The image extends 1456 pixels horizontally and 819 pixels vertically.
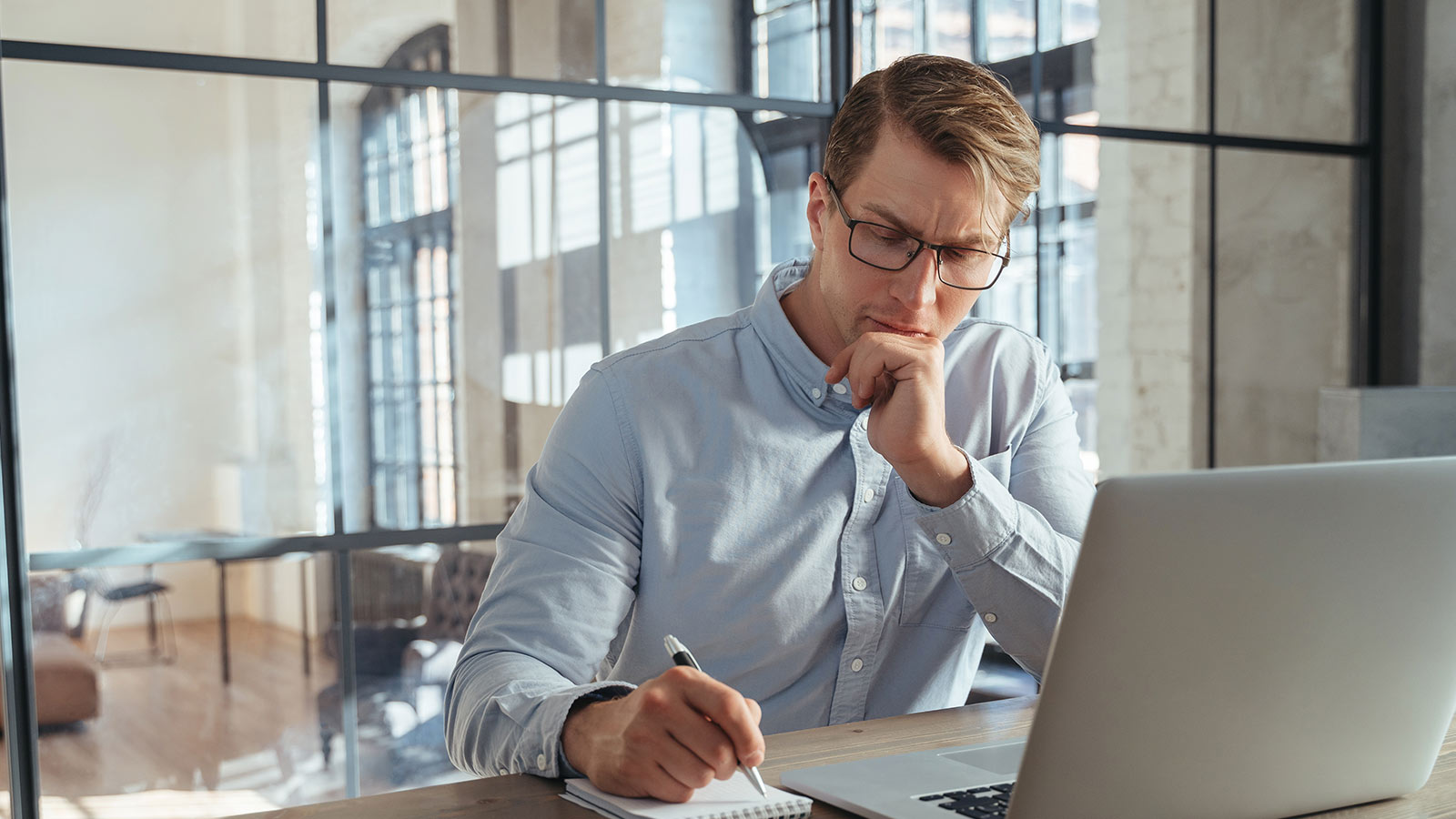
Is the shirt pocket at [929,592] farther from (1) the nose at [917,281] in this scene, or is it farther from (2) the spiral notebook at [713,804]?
(2) the spiral notebook at [713,804]

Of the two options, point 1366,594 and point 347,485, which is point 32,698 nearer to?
point 347,485

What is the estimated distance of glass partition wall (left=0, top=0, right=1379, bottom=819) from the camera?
2955mm

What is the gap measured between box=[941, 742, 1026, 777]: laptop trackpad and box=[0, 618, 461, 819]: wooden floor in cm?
253

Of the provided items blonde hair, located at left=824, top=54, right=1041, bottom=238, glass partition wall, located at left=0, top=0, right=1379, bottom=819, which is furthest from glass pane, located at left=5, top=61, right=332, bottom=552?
blonde hair, located at left=824, top=54, right=1041, bottom=238

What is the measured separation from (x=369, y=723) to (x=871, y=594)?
2286mm

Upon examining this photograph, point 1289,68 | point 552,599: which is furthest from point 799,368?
point 1289,68

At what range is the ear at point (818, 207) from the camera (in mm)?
1525

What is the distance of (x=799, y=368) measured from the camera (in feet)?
4.98

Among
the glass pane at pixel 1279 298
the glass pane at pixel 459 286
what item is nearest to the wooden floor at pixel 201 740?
the glass pane at pixel 459 286

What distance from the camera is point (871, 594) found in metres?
1.48

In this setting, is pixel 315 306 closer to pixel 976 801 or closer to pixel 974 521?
pixel 974 521

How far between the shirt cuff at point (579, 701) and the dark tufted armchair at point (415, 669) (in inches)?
92.5

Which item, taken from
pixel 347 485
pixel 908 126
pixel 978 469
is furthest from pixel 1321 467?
pixel 347 485

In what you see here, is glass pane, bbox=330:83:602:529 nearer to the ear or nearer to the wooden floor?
the wooden floor
